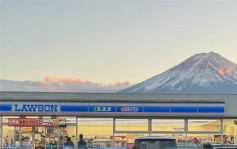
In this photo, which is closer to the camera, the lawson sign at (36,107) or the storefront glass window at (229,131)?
the lawson sign at (36,107)

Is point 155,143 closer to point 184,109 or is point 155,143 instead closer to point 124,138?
point 184,109

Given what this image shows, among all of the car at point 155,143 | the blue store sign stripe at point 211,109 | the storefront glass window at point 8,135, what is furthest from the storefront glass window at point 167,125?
the car at point 155,143

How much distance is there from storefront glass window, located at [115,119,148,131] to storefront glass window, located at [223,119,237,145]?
4.39 meters

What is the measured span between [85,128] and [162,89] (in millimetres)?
79115

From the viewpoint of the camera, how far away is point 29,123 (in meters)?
30.1

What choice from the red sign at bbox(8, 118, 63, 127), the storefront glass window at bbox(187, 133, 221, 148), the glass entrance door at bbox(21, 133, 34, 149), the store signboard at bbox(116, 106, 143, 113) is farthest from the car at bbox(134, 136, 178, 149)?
the glass entrance door at bbox(21, 133, 34, 149)

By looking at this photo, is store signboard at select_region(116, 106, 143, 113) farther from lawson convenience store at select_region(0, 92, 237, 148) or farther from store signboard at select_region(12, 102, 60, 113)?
store signboard at select_region(12, 102, 60, 113)

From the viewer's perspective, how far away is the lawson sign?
2914 cm

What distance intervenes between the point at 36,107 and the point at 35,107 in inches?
2.1

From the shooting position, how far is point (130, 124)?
30188 millimetres

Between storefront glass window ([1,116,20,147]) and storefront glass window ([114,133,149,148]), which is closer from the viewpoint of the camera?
storefront glass window ([114,133,149,148])

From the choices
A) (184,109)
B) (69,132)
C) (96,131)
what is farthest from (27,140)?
(184,109)

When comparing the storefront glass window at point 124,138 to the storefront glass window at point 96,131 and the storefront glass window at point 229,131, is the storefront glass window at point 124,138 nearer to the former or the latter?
the storefront glass window at point 96,131

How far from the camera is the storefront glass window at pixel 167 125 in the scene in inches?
1183
